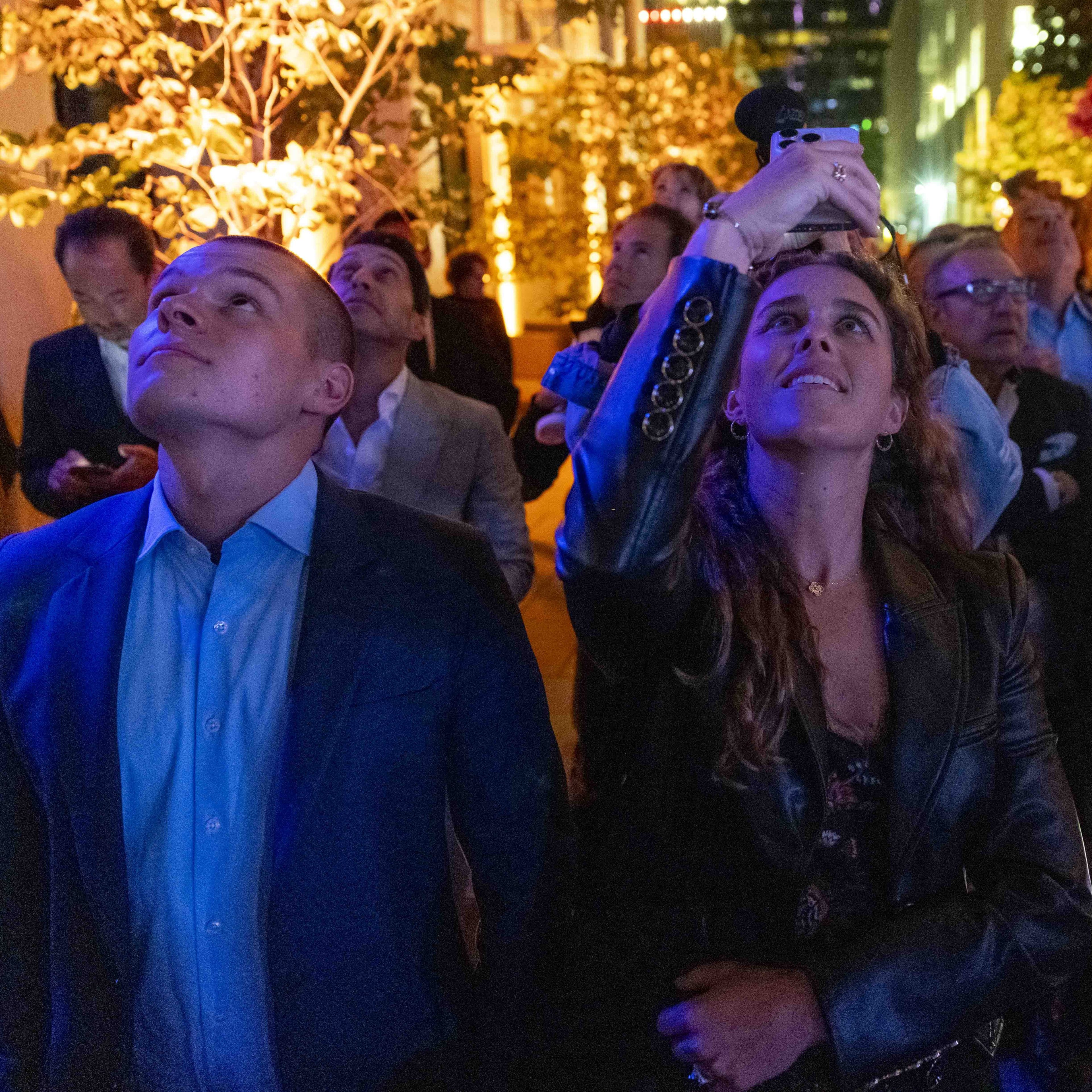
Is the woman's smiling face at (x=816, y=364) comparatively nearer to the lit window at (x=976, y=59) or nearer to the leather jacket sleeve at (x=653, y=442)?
the leather jacket sleeve at (x=653, y=442)

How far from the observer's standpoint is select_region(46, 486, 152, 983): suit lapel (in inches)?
64.3

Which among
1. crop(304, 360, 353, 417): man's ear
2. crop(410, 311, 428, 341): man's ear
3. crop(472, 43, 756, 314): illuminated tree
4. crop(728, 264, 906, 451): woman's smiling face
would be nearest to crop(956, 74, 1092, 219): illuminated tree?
crop(472, 43, 756, 314): illuminated tree

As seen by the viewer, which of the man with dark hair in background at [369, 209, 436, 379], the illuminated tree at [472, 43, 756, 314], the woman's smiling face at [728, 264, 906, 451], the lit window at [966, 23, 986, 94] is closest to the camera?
the woman's smiling face at [728, 264, 906, 451]

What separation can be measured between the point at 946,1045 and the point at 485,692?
91 centimetres

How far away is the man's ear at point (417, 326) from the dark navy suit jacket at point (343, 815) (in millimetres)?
1850

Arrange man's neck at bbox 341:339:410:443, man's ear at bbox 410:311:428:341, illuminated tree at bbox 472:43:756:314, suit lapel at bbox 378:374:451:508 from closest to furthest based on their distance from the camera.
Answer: suit lapel at bbox 378:374:451:508, man's neck at bbox 341:339:410:443, man's ear at bbox 410:311:428:341, illuminated tree at bbox 472:43:756:314

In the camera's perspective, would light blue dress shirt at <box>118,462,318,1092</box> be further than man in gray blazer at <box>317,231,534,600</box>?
No

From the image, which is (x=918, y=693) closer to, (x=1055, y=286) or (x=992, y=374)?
(x=992, y=374)

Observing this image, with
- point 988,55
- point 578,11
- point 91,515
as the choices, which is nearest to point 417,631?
point 91,515

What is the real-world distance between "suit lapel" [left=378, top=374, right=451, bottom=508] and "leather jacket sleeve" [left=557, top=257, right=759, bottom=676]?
1.95m

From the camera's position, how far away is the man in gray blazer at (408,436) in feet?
11.3

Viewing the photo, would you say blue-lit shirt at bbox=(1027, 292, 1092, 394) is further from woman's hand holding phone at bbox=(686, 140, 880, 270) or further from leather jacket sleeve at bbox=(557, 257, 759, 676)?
leather jacket sleeve at bbox=(557, 257, 759, 676)

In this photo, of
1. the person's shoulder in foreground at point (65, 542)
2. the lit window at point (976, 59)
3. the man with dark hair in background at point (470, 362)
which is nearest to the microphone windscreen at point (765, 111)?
the person's shoulder in foreground at point (65, 542)

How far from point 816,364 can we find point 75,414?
2.70m
